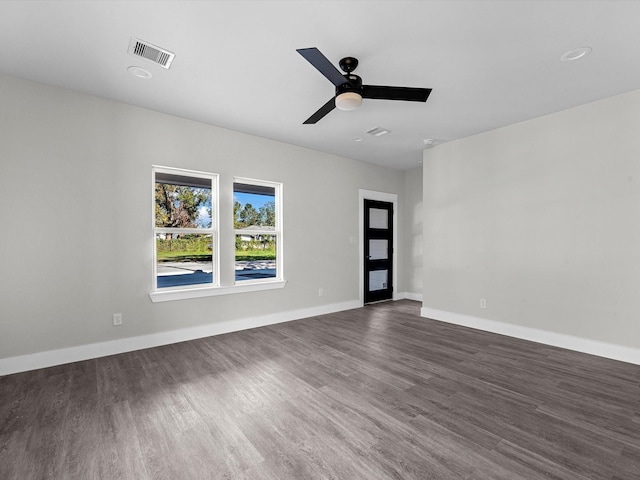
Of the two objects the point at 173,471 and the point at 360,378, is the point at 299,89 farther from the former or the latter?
the point at 173,471

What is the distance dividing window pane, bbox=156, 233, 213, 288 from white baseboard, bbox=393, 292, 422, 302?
404 centimetres

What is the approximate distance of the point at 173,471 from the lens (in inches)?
65.0

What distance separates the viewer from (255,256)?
4.67 metres

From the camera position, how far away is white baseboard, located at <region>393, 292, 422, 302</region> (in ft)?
21.3

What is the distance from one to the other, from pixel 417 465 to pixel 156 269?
3348 mm

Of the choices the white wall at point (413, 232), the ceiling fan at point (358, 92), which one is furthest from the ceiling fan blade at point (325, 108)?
the white wall at point (413, 232)

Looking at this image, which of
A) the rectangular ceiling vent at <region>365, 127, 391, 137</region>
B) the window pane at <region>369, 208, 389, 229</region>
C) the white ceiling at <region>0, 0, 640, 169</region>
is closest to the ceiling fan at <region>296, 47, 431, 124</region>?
the white ceiling at <region>0, 0, 640, 169</region>

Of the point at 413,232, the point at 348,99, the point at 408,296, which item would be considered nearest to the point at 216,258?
the point at 348,99

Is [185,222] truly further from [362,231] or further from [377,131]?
[362,231]

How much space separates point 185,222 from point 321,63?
2.77 m

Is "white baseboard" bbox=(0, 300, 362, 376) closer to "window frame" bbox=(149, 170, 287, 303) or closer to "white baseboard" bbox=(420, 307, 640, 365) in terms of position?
"window frame" bbox=(149, 170, 287, 303)

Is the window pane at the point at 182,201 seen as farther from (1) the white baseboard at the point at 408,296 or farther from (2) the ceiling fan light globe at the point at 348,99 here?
(1) the white baseboard at the point at 408,296

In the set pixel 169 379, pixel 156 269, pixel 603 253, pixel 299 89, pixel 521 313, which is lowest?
pixel 169 379

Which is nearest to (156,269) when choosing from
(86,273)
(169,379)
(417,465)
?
(86,273)
